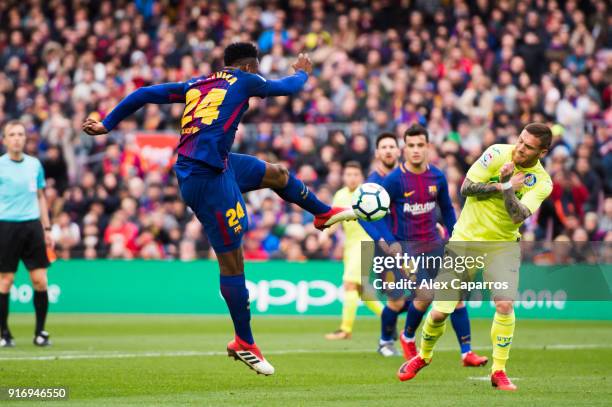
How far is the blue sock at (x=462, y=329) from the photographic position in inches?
508

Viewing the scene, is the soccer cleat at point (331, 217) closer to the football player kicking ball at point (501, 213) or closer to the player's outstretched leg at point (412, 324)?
the football player kicking ball at point (501, 213)

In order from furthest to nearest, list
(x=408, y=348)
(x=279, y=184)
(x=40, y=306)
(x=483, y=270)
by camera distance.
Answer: (x=40, y=306), (x=408, y=348), (x=483, y=270), (x=279, y=184)

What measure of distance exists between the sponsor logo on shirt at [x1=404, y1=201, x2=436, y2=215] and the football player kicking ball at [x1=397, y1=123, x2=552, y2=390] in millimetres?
2306

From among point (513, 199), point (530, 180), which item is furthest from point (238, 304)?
point (530, 180)

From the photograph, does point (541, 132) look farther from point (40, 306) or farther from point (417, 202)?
point (40, 306)

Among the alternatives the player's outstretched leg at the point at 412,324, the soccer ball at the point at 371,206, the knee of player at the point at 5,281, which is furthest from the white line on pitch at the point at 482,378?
the knee of player at the point at 5,281

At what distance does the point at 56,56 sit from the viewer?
93.4ft

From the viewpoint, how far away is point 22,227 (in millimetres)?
14922

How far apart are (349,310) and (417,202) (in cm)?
418

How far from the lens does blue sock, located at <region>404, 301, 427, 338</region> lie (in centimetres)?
1244

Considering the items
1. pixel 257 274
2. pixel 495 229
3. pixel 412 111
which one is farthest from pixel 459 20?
pixel 495 229

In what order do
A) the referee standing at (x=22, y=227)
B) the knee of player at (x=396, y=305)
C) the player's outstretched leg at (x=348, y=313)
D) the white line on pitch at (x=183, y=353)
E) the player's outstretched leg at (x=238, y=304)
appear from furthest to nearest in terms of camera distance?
the player's outstretched leg at (x=348, y=313) < the referee standing at (x=22, y=227) < the knee of player at (x=396, y=305) < the white line on pitch at (x=183, y=353) < the player's outstretched leg at (x=238, y=304)

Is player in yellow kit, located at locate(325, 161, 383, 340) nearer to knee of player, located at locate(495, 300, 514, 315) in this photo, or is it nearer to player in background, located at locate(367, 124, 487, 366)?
player in background, located at locate(367, 124, 487, 366)

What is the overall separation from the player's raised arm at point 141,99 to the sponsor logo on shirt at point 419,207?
402 cm
